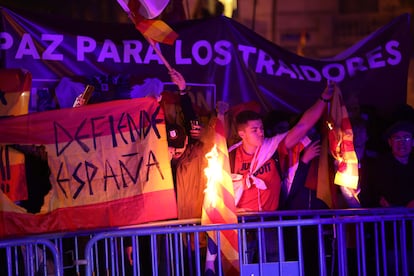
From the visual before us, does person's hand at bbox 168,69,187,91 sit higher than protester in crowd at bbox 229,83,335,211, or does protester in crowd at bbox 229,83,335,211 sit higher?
person's hand at bbox 168,69,187,91

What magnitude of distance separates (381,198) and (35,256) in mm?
3448

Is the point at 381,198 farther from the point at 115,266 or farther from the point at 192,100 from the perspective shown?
the point at 115,266

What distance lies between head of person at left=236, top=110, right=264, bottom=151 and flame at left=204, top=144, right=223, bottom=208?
689 mm

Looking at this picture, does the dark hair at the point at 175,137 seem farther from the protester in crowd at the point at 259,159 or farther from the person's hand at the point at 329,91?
the person's hand at the point at 329,91

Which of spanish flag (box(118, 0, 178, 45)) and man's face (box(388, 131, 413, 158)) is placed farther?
man's face (box(388, 131, 413, 158))

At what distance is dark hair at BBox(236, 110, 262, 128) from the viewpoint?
668 centimetres

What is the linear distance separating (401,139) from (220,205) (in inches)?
85.8

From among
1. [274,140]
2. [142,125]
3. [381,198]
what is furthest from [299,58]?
[142,125]

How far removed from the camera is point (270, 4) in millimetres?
11250

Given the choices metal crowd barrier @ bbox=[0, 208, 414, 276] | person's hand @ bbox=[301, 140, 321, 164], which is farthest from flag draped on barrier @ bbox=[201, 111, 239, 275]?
person's hand @ bbox=[301, 140, 321, 164]

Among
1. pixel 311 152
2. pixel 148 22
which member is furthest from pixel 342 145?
pixel 148 22

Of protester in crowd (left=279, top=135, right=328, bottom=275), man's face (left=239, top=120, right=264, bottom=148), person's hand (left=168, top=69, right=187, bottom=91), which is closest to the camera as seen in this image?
protester in crowd (left=279, top=135, right=328, bottom=275)

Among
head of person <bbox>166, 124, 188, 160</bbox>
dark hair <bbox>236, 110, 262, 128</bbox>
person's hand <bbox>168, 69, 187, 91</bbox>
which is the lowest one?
head of person <bbox>166, 124, 188, 160</bbox>

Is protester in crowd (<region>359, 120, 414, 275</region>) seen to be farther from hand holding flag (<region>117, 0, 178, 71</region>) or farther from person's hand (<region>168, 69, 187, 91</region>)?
hand holding flag (<region>117, 0, 178, 71</region>)
